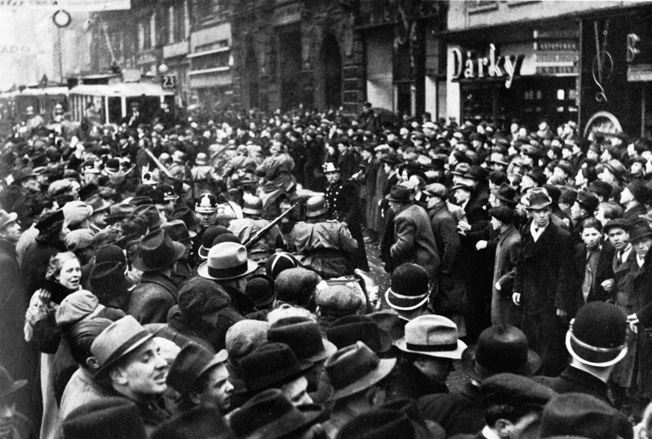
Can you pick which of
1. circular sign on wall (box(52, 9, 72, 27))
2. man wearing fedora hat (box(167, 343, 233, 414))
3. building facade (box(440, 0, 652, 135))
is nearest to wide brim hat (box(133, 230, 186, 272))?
man wearing fedora hat (box(167, 343, 233, 414))

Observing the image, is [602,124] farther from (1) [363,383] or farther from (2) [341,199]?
(1) [363,383]

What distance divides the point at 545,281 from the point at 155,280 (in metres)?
3.32

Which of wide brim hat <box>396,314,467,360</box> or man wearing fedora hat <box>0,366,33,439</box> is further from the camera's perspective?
wide brim hat <box>396,314,467,360</box>

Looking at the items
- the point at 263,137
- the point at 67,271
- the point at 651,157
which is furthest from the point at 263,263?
the point at 263,137

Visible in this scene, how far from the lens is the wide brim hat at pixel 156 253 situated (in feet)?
20.4

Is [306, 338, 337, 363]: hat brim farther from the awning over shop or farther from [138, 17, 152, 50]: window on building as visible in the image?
[138, 17, 152, 50]: window on building

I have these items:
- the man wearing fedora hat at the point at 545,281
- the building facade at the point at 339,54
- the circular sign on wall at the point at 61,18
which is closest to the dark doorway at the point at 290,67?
the building facade at the point at 339,54

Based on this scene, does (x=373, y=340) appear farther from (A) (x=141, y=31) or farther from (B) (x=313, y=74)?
(A) (x=141, y=31)

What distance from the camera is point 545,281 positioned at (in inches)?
296

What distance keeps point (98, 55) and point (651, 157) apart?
36743mm

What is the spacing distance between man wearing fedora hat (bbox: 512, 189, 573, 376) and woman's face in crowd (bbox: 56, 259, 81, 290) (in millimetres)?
3680

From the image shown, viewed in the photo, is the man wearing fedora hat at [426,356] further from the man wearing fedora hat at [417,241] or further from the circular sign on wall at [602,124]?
the circular sign on wall at [602,124]

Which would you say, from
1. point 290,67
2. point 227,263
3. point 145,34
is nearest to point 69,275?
point 227,263

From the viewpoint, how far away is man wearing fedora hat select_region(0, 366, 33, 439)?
381 cm
